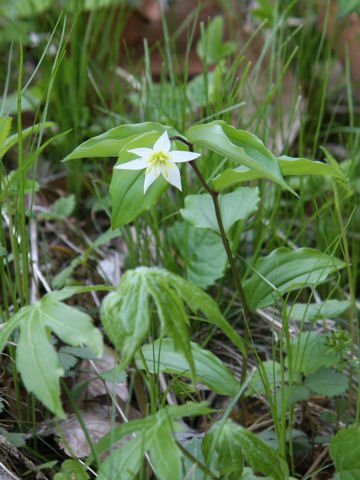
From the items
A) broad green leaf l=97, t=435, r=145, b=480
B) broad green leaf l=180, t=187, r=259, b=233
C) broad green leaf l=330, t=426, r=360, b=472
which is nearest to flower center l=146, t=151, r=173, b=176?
broad green leaf l=180, t=187, r=259, b=233

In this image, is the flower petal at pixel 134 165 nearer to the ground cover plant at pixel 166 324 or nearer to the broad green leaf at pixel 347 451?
the ground cover plant at pixel 166 324

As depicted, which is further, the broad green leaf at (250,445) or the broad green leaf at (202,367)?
the broad green leaf at (202,367)

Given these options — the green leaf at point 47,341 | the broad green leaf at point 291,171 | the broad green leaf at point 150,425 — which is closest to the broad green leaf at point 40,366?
the green leaf at point 47,341

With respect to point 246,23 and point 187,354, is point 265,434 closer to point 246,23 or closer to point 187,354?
point 187,354

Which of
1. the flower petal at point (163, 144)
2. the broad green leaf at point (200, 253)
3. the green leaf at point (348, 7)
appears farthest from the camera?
the green leaf at point (348, 7)

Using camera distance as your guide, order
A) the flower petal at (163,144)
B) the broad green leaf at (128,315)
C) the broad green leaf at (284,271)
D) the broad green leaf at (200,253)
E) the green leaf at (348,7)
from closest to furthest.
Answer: the broad green leaf at (128,315)
the flower petal at (163,144)
the broad green leaf at (284,271)
the broad green leaf at (200,253)
the green leaf at (348,7)

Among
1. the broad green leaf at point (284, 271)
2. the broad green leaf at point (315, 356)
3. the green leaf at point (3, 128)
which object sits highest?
the green leaf at point (3, 128)

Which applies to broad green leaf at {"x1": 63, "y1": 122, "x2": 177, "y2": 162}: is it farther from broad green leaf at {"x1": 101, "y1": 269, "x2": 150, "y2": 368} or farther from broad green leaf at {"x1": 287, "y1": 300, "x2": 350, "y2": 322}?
broad green leaf at {"x1": 287, "y1": 300, "x2": 350, "y2": 322}
